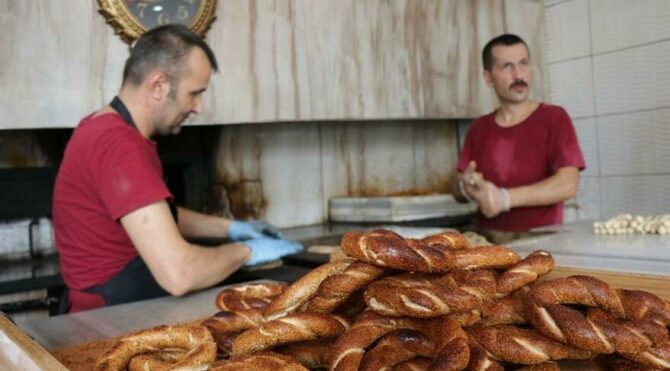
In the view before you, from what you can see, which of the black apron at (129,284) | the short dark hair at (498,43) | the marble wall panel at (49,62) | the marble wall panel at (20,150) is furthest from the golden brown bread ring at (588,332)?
the marble wall panel at (20,150)

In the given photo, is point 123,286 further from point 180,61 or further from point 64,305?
point 180,61

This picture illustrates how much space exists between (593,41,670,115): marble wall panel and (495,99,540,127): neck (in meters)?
1.00

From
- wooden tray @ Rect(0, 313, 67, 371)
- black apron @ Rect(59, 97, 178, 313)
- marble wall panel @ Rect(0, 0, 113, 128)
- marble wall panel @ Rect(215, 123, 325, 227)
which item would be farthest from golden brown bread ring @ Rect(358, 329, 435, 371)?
marble wall panel @ Rect(215, 123, 325, 227)

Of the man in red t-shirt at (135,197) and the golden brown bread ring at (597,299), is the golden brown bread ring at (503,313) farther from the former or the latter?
the man in red t-shirt at (135,197)

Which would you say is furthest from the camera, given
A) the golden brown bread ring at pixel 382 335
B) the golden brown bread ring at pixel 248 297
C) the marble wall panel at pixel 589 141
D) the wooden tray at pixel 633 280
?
the marble wall panel at pixel 589 141

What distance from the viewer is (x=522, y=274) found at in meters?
0.86

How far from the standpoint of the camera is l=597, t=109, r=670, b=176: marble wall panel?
322 cm

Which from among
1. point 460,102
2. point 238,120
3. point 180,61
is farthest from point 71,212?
point 460,102

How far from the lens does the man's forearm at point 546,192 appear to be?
7.96 feet

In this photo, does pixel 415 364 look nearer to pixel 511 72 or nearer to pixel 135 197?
pixel 135 197

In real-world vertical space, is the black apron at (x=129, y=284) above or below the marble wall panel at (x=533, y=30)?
below

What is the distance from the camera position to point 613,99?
345 centimetres

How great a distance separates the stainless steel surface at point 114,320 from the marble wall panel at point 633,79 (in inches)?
108

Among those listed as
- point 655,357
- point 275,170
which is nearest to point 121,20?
point 275,170
